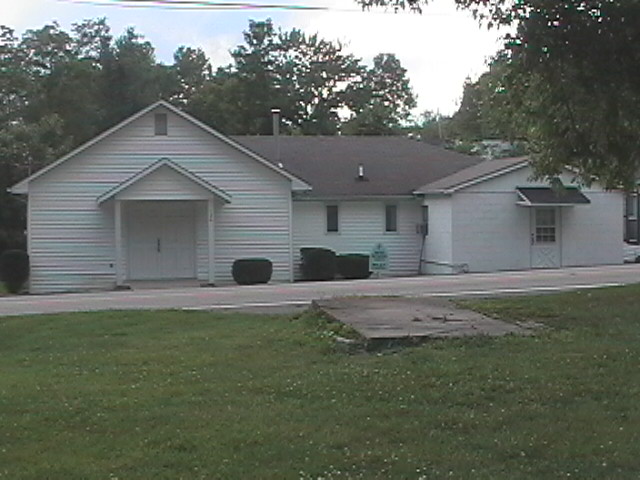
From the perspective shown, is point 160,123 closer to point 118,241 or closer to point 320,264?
point 118,241

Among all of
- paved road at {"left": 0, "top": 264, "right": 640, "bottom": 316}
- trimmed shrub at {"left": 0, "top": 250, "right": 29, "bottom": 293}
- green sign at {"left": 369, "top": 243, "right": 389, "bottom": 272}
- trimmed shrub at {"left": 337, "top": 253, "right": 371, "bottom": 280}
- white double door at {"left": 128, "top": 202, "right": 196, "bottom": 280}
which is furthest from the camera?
green sign at {"left": 369, "top": 243, "right": 389, "bottom": 272}

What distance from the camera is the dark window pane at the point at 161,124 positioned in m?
33.4

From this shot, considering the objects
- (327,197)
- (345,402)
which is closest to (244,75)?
(327,197)

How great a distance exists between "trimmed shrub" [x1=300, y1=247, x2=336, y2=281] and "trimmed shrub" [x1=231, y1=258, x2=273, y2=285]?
175 cm

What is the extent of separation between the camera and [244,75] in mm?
70562

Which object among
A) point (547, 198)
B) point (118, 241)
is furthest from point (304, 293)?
point (547, 198)

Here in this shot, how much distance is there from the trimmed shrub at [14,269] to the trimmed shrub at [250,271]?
6.75 metres

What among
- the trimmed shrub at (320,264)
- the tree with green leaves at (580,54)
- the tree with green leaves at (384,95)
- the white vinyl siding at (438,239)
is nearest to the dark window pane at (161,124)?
the trimmed shrub at (320,264)

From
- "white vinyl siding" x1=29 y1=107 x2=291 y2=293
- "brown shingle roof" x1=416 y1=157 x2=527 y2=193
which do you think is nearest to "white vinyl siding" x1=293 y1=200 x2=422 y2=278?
"brown shingle roof" x1=416 y1=157 x2=527 y2=193

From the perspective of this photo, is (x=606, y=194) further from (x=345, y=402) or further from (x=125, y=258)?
(x=345, y=402)

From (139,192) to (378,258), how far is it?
931 centimetres

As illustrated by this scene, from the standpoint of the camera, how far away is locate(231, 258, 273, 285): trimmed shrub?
32562mm

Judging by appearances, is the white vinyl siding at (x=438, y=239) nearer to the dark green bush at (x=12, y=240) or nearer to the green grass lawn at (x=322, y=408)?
the dark green bush at (x=12, y=240)

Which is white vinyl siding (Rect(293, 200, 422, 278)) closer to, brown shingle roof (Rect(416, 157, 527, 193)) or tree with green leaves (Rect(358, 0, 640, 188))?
brown shingle roof (Rect(416, 157, 527, 193))
